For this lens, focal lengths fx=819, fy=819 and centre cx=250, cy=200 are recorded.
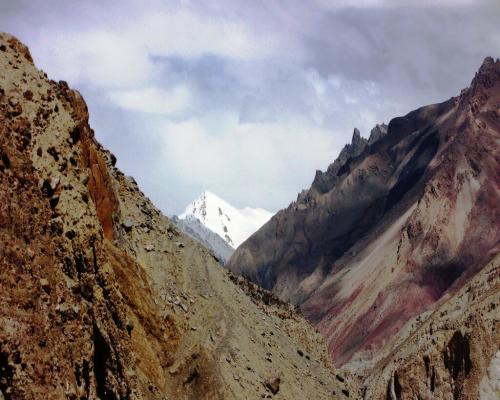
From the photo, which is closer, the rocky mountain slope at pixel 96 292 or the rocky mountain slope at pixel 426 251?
the rocky mountain slope at pixel 96 292

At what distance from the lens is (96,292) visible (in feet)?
60.3

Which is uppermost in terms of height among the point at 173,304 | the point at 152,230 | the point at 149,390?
the point at 152,230

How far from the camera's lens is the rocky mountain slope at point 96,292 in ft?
48.8

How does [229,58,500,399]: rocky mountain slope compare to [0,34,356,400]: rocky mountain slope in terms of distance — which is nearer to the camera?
[0,34,356,400]: rocky mountain slope

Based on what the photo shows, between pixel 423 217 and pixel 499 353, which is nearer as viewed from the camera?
pixel 499 353

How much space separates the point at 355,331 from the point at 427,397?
8697 cm

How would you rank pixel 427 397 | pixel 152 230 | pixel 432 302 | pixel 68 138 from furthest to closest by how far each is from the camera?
pixel 432 302 < pixel 427 397 < pixel 152 230 < pixel 68 138

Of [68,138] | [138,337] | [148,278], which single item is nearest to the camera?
[68,138]

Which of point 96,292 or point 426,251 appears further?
point 426,251

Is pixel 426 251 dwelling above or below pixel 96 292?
below

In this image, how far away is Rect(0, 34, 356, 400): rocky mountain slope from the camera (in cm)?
1488

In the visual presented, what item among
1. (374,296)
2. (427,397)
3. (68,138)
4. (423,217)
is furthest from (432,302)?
(68,138)

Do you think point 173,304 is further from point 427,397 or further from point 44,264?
point 427,397

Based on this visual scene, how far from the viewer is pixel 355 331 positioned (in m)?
142
